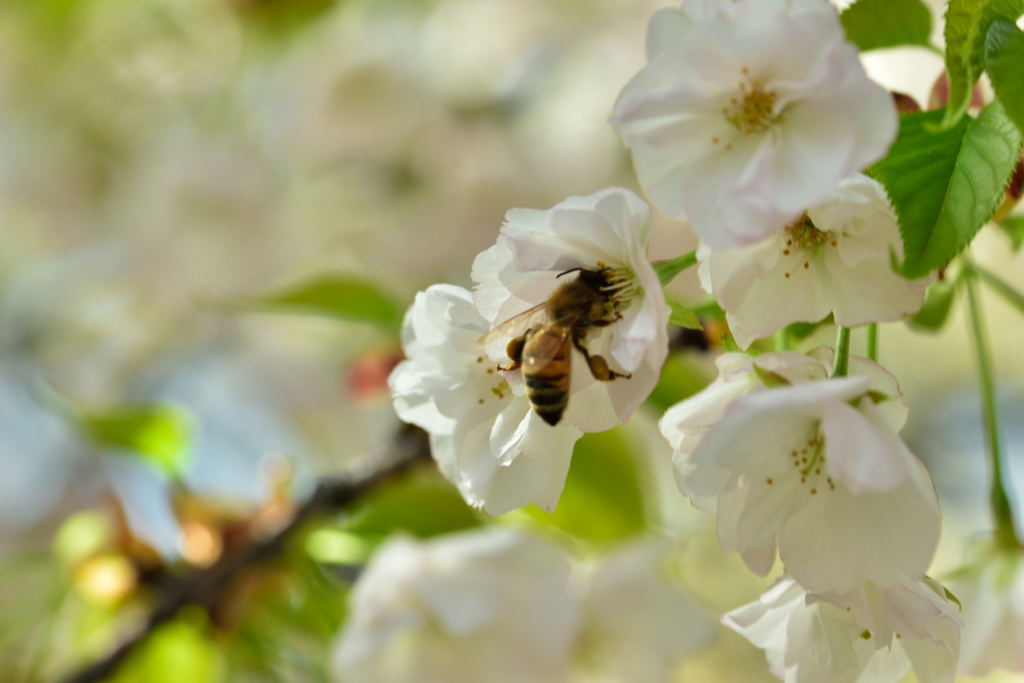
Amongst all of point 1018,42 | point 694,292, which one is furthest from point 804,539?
point 694,292

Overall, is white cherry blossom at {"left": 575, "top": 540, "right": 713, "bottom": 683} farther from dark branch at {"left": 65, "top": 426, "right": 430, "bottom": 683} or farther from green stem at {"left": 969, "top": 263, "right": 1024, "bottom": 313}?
green stem at {"left": 969, "top": 263, "right": 1024, "bottom": 313}

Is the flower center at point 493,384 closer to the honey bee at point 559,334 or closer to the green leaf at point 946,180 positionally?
the honey bee at point 559,334

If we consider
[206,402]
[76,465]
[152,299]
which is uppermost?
[152,299]

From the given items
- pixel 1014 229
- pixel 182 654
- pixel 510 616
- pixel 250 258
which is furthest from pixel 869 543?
pixel 250 258

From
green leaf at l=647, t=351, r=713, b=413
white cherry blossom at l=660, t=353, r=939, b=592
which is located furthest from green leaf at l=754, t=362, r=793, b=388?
green leaf at l=647, t=351, r=713, b=413

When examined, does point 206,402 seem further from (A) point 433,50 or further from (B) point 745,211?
(B) point 745,211
